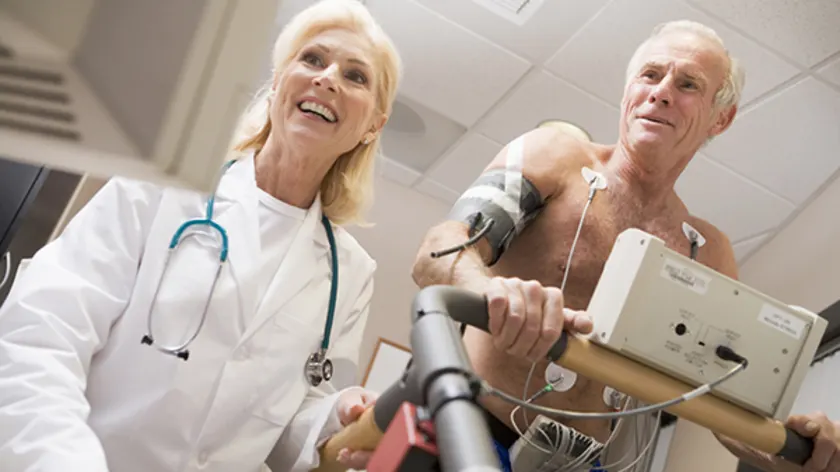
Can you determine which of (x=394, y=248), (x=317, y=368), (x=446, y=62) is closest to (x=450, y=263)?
(x=317, y=368)

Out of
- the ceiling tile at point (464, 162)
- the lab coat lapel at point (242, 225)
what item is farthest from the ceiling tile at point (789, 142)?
the lab coat lapel at point (242, 225)

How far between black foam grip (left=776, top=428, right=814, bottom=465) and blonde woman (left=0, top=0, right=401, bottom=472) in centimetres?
70

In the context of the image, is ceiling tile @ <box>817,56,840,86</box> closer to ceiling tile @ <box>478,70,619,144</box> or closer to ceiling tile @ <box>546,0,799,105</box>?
ceiling tile @ <box>546,0,799,105</box>

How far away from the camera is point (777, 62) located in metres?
3.05

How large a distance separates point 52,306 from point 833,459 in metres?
1.29

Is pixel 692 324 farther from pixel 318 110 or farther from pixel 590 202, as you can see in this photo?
pixel 318 110

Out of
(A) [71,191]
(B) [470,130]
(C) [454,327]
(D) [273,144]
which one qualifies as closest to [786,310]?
(C) [454,327]

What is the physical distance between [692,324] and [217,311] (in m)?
0.82

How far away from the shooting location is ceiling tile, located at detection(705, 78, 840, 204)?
125 inches

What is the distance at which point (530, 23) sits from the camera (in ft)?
10.6

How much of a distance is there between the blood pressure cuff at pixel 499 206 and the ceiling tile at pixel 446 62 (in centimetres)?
178

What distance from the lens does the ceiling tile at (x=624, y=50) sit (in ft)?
9.78

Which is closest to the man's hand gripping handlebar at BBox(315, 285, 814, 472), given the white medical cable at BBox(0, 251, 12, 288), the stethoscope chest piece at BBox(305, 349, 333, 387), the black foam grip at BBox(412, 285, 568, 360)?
the black foam grip at BBox(412, 285, 568, 360)

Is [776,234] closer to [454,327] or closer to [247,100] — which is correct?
[454,327]
